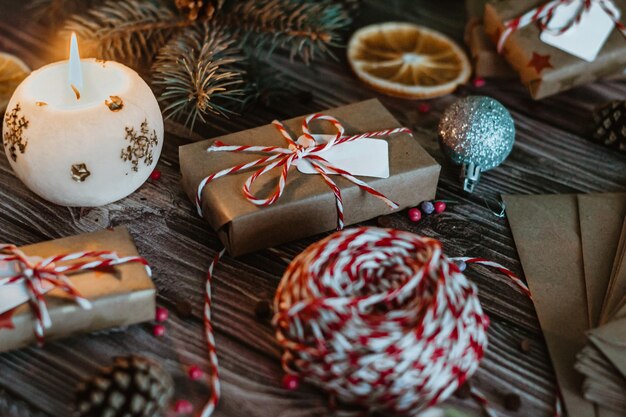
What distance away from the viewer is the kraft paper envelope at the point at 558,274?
0.92 m

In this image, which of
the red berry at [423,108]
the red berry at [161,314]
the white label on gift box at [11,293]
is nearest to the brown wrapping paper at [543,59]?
the red berry at [423,108]

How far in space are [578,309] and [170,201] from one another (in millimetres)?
629

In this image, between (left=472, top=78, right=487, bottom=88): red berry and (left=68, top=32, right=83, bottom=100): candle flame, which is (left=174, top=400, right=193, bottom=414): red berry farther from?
(left=472, top=78, right=487, bottom=88): red berry

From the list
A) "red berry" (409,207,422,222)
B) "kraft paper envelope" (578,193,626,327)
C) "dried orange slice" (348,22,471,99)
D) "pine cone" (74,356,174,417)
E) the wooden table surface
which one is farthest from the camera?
"dried orange slice" (348,22,471,99)

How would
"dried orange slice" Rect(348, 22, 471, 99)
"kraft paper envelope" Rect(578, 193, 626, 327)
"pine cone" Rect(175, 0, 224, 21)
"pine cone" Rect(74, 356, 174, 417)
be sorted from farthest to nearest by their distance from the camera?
"dried orange slice" Rect(348, 22, 471, 99) < "pine cone" Rect(175, 0, 224, 21) < "kraft paper envelope" Rect(578, 193, 626, 327) < "pine cone" Rect(74, 356, 174, 417)

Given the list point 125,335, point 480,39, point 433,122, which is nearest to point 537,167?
point 433,122

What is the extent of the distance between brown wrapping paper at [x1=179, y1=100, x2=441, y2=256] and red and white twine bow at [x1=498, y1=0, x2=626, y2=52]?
0.36 m

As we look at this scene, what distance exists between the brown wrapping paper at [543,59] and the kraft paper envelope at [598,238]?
0.26 metres

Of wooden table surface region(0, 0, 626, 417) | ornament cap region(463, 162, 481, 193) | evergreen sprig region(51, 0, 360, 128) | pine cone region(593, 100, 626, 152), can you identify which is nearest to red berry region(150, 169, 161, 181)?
wooden table surface region(0, 0, 626, 417)

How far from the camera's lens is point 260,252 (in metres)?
1.05

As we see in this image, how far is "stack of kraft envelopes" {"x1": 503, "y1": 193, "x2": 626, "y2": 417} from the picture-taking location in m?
0.87

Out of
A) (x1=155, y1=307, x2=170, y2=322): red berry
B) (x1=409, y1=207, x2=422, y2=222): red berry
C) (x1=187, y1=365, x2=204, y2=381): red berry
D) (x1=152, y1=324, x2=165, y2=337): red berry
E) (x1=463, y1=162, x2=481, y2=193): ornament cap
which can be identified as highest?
(x1=463, y1=162, x2=481, y2=193): ornament cap

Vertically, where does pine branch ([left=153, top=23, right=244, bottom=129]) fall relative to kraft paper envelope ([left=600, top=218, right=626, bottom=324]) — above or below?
above

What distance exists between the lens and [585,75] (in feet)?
4.36
